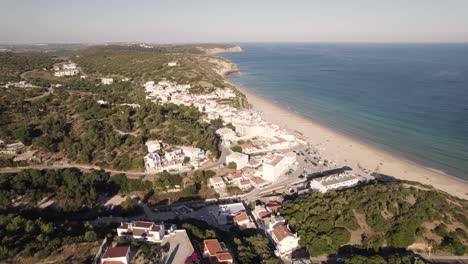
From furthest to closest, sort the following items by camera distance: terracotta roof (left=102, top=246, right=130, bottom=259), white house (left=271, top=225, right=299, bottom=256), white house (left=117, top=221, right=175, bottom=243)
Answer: white house (left=271, top=225, right=299, bottom=256)
white house (left=117, top=221, right=175, bottom=243)
terracotta roof (left=102, top=246, right=130, bottom=259)

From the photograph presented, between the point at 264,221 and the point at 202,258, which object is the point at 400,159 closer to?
the point at 264,221

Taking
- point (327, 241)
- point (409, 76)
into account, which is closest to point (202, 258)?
point (327, 241)

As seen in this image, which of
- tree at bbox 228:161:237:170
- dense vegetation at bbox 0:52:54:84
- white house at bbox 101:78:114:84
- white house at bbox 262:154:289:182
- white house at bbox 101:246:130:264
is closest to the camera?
white house at bbox 101:246:130:264

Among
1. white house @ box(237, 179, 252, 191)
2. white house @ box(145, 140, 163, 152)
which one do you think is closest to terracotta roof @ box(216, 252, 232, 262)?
white house @ box(237, 179, 252, 191)

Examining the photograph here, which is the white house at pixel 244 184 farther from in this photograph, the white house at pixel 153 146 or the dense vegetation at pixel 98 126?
the white house at pixel 153 146

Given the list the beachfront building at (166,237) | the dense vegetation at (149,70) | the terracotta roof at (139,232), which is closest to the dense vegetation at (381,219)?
the beachfront building at (166,237)

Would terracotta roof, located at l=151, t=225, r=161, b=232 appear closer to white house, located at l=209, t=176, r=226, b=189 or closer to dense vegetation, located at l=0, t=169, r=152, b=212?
dense vegetation, located at l=0, t=169, r=152, b=212

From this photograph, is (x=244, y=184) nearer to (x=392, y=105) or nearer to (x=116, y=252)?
(x=116, y=252)
